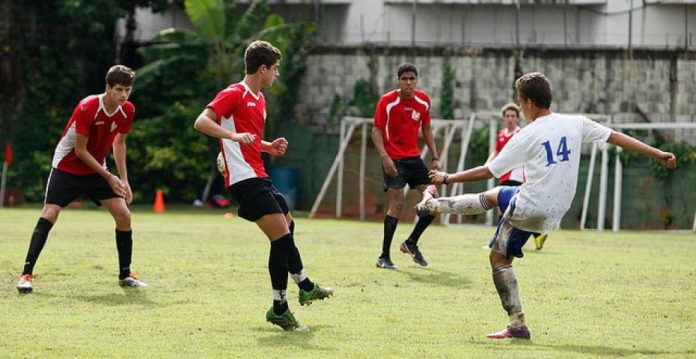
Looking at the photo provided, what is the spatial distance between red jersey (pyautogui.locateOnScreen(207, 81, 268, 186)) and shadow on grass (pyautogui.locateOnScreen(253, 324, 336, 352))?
3.82 ft

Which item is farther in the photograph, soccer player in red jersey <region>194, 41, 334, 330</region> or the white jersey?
soccer player in red jersey <region>194, 41, 334, 330</region>

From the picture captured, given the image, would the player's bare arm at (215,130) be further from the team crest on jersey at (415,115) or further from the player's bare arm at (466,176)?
the team crest on jersey at (415,115)

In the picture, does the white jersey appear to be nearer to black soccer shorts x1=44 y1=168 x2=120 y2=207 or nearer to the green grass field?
the green grass field

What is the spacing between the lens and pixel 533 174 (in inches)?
355

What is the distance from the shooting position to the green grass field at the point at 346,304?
344 inches

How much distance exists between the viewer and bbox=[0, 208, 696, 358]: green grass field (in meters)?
8.73

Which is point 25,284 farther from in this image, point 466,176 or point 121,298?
point 466,176

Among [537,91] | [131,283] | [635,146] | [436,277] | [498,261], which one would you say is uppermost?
[537,91]

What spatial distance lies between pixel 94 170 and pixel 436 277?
372 centimetres

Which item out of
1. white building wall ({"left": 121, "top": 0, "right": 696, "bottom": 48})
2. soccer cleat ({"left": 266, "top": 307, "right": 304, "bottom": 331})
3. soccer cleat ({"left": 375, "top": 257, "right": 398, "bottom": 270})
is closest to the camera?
soccer cleat ({"left": 266, "top": 307, "right": 304, "bottom": 331})

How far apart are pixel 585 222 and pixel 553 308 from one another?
52.0ft

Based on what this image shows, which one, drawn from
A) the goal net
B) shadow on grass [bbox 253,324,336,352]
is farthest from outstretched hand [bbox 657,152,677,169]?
the goal net

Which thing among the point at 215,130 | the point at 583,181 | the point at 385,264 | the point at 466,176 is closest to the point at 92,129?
the point at 215,130

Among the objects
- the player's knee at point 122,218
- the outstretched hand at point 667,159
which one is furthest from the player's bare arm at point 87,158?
the outstretched hand at point 667,159
